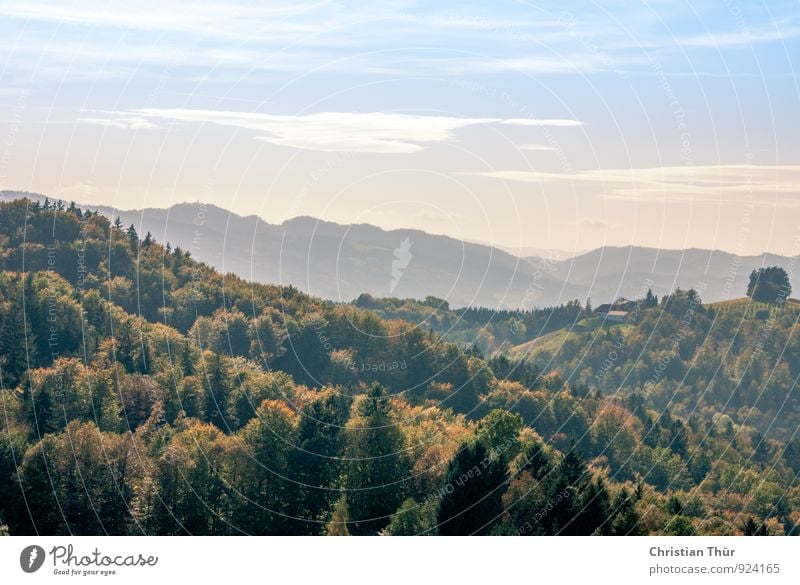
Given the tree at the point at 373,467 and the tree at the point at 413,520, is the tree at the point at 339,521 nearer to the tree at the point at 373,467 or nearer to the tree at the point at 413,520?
the tree at the point at 373,467

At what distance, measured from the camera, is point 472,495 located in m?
79.6

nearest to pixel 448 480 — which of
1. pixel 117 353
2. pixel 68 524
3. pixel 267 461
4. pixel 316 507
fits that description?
pixel 316 507

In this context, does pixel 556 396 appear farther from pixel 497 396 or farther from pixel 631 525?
pixel 631 525

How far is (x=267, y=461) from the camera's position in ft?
311

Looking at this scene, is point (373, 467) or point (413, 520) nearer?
point (413, 520)

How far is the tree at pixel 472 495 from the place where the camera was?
77.1 metres

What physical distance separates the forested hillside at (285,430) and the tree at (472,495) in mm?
154

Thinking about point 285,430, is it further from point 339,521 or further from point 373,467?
point 339,521
